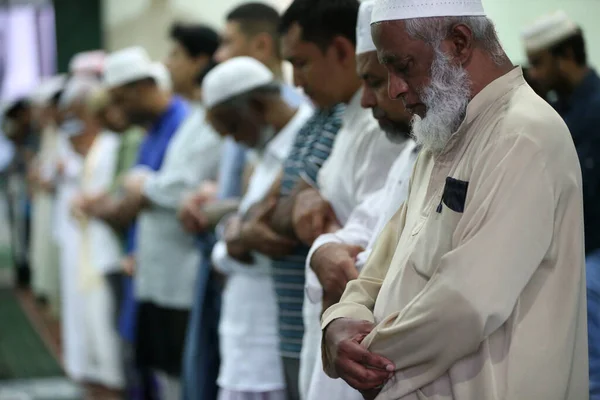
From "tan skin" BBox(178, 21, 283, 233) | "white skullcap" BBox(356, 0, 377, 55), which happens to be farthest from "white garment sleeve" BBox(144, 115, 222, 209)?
"white skullcap" BBox(356, 0, 377, 55)

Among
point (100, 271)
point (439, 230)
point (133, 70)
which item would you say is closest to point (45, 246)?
point (100, 271)

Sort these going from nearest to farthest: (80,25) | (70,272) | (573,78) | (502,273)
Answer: (502,273), (573,78), (70,272), (80,25)

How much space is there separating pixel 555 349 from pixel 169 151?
306cm

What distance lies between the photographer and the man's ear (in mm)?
1830

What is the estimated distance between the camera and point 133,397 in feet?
16.9

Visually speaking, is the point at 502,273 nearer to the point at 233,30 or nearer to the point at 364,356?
the point at 364,356

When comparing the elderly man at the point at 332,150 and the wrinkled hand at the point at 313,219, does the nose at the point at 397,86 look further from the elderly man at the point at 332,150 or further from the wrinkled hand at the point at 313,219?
the wrinkled hand at the point at 313,219

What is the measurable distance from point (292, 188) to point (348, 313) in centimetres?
107

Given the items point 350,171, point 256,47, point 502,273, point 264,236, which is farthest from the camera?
point 256,47

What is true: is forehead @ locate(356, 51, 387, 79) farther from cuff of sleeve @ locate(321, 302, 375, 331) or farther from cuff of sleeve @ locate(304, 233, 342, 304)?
cuff of sleeve @ locate(321, 302, 375, 331)

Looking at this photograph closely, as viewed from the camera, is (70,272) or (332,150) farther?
(70,272)

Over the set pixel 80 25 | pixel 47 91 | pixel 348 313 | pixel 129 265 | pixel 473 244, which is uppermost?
pixel 473 244

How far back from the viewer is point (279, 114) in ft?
11.4

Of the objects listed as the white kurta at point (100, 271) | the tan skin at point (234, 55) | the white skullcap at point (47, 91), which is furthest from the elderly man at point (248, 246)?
the white skullcap at point (47, 91)
